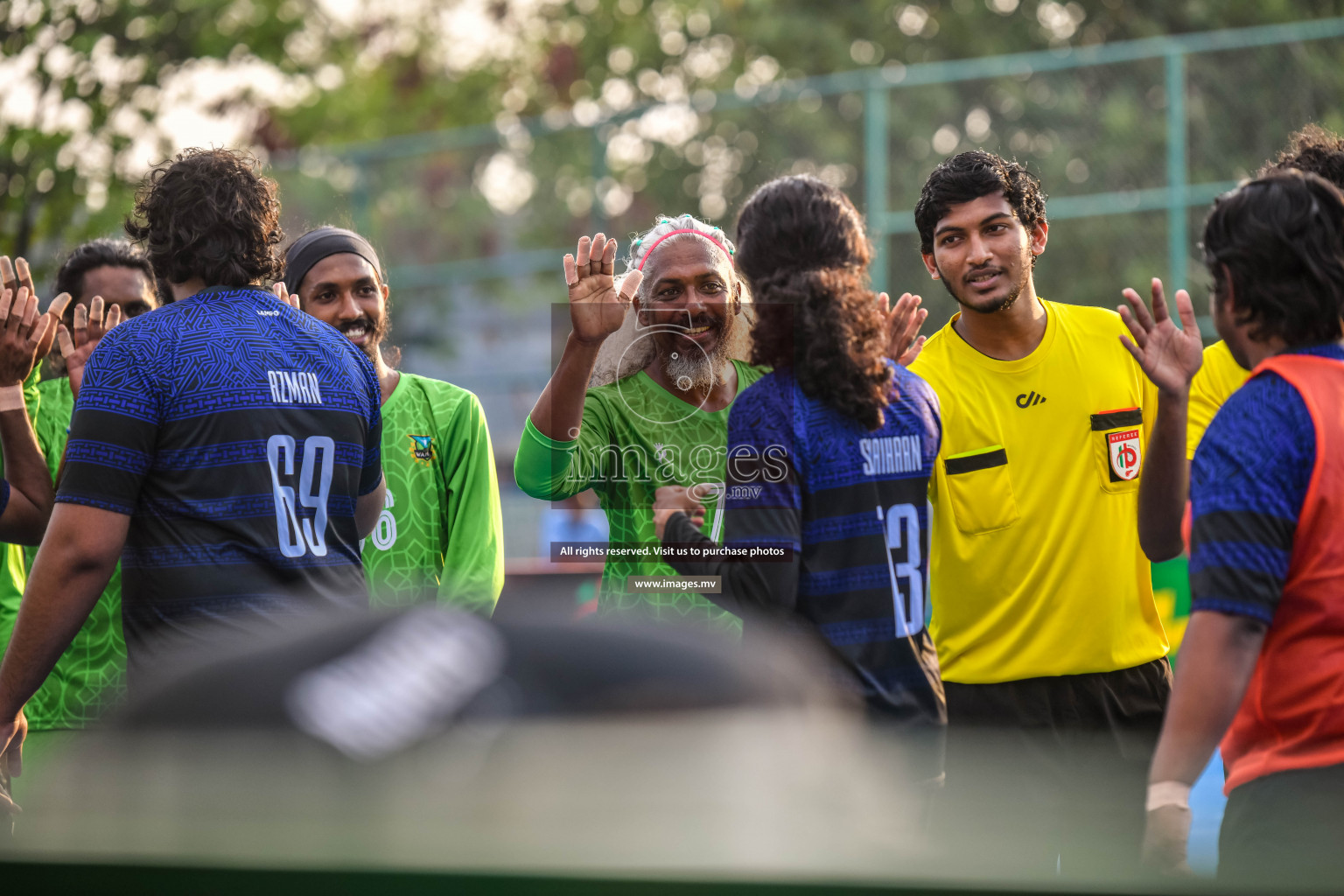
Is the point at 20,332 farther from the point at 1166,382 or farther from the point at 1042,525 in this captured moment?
the point at 1166,382

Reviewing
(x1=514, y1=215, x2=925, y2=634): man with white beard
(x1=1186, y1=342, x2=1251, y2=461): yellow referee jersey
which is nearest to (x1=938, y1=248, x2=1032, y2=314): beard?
(x1=514, y1=215, x2=925, y2=634): man with white beard

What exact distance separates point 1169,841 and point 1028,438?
2.07 meters

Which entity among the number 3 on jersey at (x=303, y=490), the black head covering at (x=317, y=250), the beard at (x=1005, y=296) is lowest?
the number 3 on jersey at (x=303, y=490)

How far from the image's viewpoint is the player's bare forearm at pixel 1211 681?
1800mm

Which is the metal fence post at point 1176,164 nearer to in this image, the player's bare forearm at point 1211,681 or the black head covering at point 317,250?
the black head covering at point 317,250

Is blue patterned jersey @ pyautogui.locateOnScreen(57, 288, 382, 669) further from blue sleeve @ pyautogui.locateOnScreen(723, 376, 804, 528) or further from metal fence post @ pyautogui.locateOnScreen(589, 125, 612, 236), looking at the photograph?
metal fence post @ pyautogui.locateOnScreen(589, 125, 612, 236)

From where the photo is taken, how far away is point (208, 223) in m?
2.77

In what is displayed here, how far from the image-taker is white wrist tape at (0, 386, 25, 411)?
3.25 meters

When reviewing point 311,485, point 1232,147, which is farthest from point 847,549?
point 1232,147

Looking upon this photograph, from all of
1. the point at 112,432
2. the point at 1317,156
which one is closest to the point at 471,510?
the point at 112,432

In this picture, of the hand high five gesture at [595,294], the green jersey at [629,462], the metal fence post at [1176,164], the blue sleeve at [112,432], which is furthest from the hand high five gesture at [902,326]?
the metal fence post at [1176,164]

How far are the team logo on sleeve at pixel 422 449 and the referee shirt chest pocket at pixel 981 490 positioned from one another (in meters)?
1.30

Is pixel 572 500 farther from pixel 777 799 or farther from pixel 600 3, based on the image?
pixel 600 3

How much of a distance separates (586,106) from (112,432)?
18.4 metres
